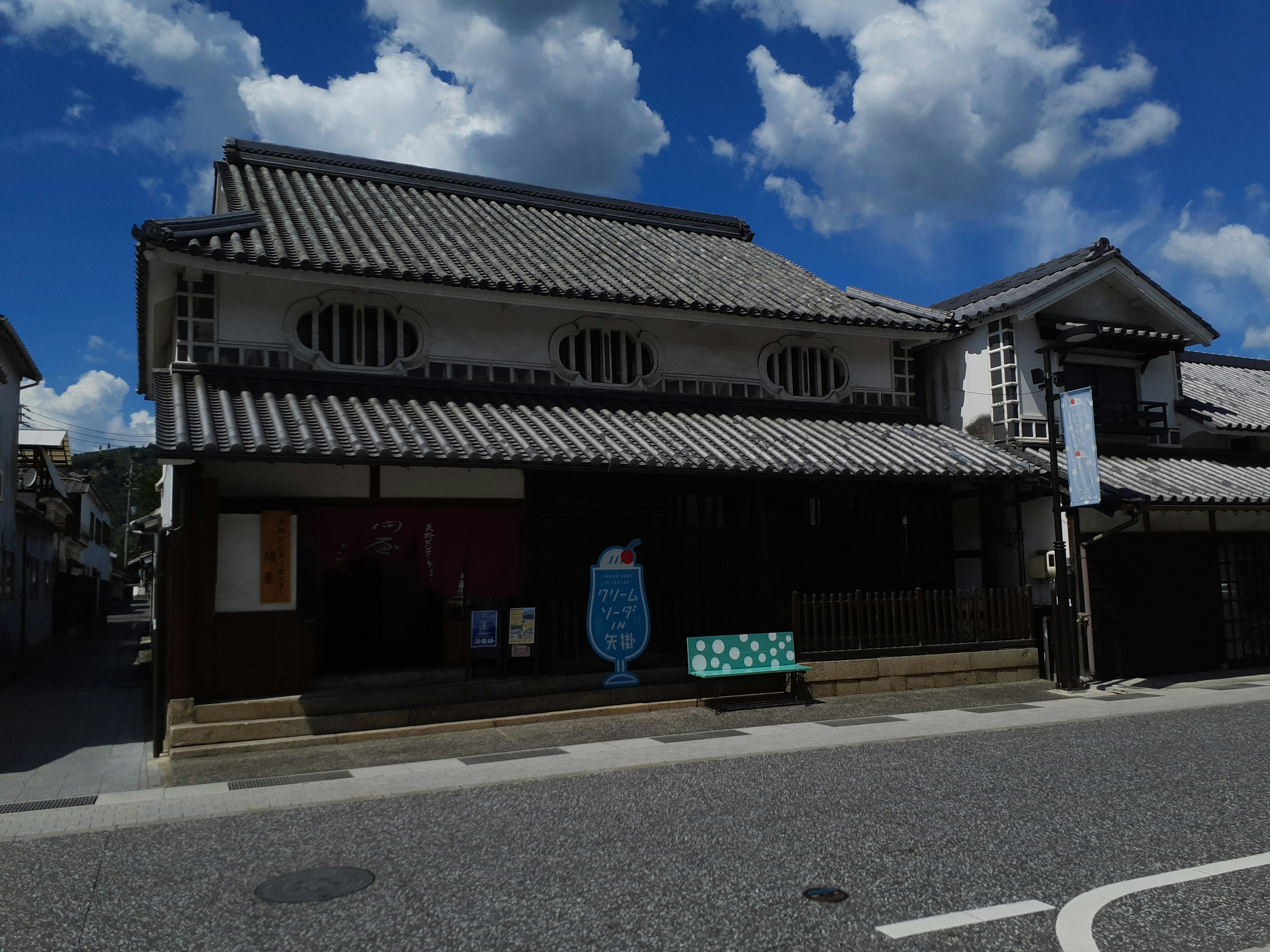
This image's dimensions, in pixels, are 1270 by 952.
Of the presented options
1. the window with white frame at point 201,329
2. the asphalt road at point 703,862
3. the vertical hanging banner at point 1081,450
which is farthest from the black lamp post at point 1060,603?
the window with white frame at point 201,329

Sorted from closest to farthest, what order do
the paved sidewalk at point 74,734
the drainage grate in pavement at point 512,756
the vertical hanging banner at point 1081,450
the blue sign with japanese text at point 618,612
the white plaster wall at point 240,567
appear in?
1. the paved sidewalk at point 74,734
2. the drainage grate in pavement at point 512,756
3. the white plaster wall at point 240,567
4. the blue sign with japanese text at point 618,612
5. the vertical hanging banner at point 1081,450

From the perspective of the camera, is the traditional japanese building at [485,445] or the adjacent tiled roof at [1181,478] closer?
the traditional japanese building at [485,445]

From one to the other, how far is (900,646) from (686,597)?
3.64 m

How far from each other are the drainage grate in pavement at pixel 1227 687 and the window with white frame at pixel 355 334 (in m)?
14.0

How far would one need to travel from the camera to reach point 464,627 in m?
13.1

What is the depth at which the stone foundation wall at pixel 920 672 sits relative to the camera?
14000 millimetres

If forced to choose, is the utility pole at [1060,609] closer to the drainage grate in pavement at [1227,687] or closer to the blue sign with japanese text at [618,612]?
the drainage grate in pavement at [1227,687]

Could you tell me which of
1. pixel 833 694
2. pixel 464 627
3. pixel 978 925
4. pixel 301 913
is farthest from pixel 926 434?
pixel 301 913

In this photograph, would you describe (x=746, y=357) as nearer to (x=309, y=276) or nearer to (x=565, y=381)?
(x=565, y=381)

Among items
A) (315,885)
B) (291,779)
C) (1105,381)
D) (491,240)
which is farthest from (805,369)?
(315,885)

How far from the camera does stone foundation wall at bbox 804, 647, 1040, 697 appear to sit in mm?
14000

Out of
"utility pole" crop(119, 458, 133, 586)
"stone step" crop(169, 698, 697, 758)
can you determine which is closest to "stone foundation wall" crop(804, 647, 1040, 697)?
"stone step" crop(169, 698, 697, 758)

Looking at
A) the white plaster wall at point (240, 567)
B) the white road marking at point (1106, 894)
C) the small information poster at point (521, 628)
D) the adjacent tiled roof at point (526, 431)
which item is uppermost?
the adjacent tiled roof at point (526, 431)

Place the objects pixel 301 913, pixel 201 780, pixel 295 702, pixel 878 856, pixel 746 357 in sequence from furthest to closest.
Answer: pixel 746 357, pixel 295 702, pixel 201 780, pixel 878 856, pixel 301 913
